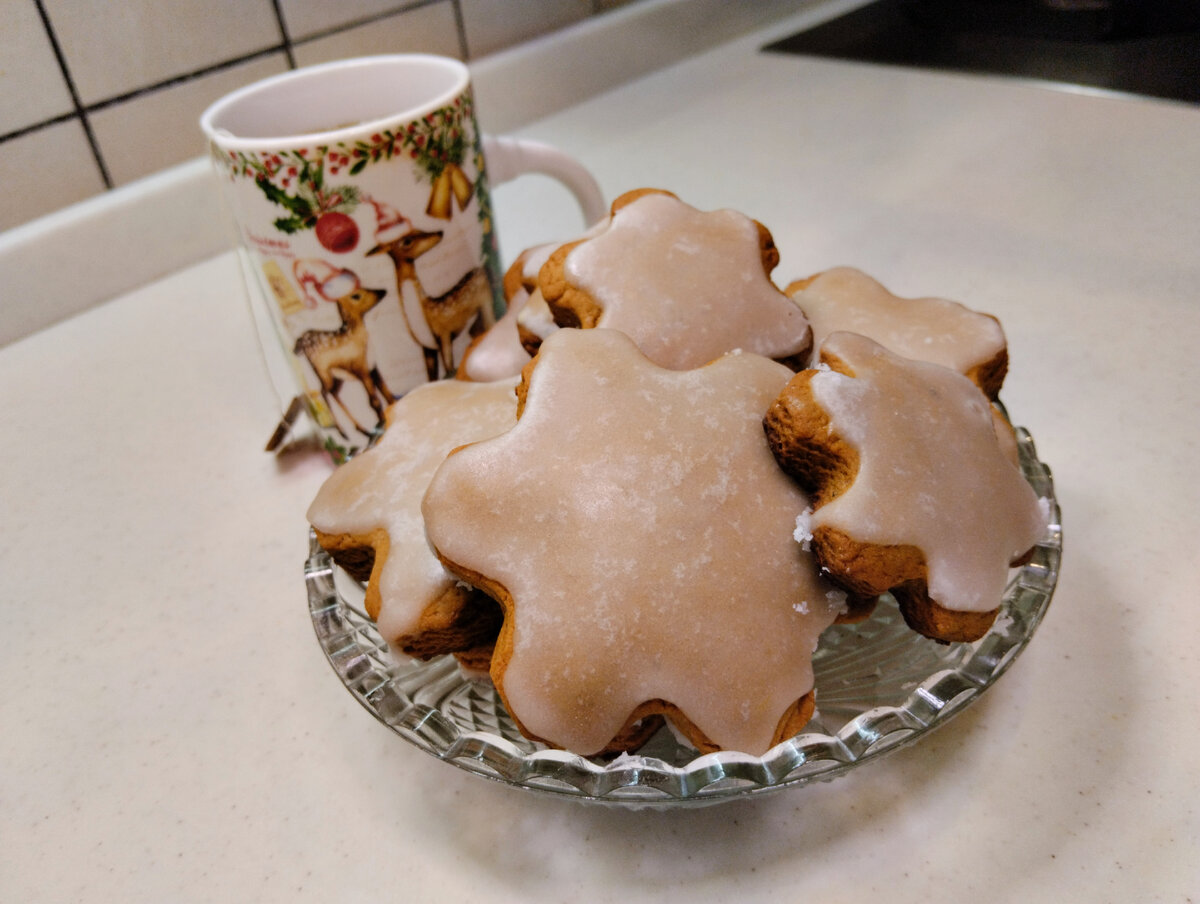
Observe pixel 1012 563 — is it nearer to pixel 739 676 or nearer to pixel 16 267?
pixel 739 676

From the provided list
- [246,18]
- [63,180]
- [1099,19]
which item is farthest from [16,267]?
[1099,19]

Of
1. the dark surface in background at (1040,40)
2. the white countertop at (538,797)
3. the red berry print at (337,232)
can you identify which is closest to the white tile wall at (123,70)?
the white countertop at (538,797)

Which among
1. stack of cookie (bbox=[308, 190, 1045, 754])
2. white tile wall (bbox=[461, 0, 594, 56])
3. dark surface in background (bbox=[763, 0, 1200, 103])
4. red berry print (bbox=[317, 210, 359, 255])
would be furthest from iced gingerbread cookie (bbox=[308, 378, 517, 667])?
dark surface in background (bbox=[763, 0, 1200, 103])

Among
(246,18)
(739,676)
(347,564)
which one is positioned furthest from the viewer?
(246,18)

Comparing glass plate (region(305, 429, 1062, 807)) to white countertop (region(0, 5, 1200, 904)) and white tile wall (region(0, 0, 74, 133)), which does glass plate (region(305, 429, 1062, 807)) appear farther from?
white tile wall (region(0, 0, 74, 133))

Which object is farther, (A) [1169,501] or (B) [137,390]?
(B) [137,390]

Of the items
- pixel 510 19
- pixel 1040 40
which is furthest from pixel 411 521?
pixel 1040 40

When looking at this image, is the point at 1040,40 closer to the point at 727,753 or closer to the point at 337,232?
the point at 337,232
